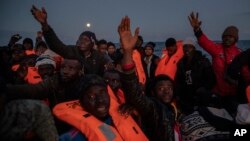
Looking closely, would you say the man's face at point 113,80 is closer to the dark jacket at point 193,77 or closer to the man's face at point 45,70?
the man's face at point 45,70

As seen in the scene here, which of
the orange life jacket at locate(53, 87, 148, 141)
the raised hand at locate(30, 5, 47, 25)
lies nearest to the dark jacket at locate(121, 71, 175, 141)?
the orange life jacket at locate(53, 87, 148, 141)

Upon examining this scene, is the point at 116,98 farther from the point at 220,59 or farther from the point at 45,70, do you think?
the point at 220,59

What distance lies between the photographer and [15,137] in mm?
2256

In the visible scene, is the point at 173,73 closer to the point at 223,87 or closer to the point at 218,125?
the point at 223,87

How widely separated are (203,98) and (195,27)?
5.13 feet

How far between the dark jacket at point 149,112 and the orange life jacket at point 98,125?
172 millimetres

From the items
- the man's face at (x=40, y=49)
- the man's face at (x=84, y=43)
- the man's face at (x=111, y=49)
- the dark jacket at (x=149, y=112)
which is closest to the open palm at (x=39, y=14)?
the man's face at (x=84, y=43)

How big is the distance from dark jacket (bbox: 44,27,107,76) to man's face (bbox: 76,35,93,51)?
0.10 metres

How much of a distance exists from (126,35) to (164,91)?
1168 mm

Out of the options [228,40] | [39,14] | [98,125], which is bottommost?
[98,125]

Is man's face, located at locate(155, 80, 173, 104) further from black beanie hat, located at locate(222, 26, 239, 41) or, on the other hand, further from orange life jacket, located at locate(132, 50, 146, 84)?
black beanie hat, located at locate(222, 26, 239, 41)

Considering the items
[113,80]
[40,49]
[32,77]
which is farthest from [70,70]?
[40,49]

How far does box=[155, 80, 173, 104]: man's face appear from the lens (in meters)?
3.85

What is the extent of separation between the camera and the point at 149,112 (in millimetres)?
3180
